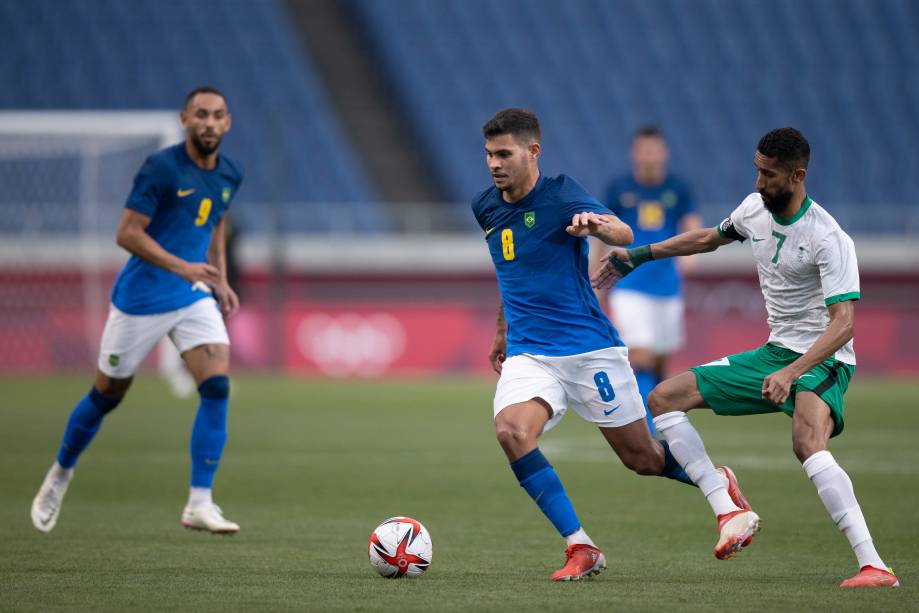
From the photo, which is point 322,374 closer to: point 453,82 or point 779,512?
point 453,82

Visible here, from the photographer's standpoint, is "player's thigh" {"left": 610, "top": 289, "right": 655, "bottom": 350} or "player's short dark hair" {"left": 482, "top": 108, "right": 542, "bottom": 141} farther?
"player's thigh" {"left": 610, "top": 289, "right": 655, "bottom": 350}

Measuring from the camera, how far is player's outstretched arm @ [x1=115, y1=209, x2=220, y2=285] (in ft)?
23.5

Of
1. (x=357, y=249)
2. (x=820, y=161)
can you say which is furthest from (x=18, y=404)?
(x=820, y=161)

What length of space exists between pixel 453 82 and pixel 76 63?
6.98 meters

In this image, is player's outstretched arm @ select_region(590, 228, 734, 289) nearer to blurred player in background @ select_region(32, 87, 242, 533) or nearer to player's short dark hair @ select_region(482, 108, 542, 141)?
player's short dark hair @ select_region(482, 108, 542, 141)

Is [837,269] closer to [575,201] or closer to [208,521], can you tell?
[575,201]

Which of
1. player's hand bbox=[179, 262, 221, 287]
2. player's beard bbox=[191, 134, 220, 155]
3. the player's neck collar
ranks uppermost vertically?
player's beard bbox=[191, 134, 220, 155]

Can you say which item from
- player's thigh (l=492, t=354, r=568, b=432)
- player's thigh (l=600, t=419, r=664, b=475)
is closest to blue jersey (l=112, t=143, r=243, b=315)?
player's thigh (l=492, t=354, r=568, b=432)

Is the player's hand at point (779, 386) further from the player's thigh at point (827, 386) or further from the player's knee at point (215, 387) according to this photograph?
the player's knee at point (215, 387)

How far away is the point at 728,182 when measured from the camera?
82.8 ft

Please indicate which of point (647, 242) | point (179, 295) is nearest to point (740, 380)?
point (179, 295)

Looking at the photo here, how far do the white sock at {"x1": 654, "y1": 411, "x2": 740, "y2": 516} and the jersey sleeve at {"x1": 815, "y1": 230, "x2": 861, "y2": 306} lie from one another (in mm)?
897

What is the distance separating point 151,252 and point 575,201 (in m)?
2.45

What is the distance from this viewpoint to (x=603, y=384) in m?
6.00
